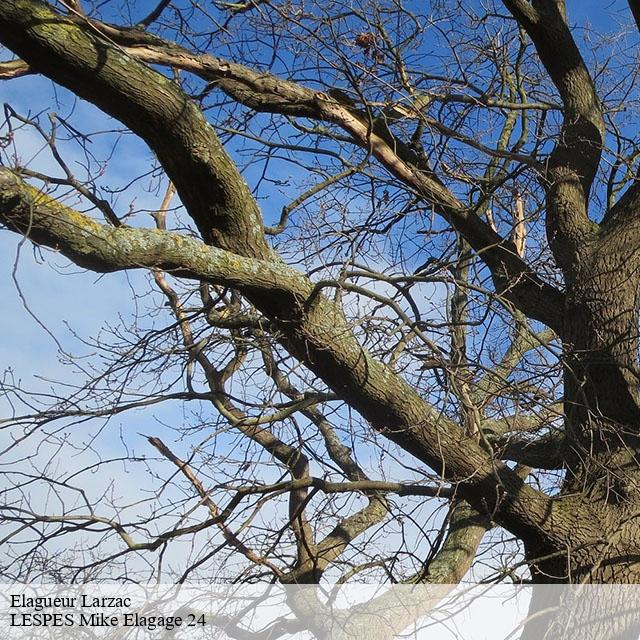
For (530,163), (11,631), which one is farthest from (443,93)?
(11,631)

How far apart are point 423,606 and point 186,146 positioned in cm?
298

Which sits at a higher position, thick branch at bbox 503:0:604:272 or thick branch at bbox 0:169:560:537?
thick branch at bbox 503:0:604:272

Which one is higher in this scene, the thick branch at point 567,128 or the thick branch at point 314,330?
the thick branch at point 567,128

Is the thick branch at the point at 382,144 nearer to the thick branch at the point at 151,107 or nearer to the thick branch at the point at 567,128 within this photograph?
the thick branch at the point at 567,128

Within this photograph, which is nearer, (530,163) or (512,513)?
(512,513)

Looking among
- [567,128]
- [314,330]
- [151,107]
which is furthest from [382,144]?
[151,107]

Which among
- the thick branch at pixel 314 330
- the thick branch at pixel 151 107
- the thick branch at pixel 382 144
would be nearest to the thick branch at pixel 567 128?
the thick branch at pixel 382 144

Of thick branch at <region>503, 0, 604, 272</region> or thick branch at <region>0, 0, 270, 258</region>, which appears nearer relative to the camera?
thick branch at <region>0, 0, 270, 258</region>

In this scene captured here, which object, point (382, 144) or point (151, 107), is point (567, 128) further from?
point (151, 107)

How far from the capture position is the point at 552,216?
194 inches

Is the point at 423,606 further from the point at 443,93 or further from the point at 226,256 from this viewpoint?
the point at 443,93

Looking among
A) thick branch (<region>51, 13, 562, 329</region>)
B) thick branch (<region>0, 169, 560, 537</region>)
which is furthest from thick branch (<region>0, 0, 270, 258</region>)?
thick branch (<region>51, 13, 562, 329</region>)

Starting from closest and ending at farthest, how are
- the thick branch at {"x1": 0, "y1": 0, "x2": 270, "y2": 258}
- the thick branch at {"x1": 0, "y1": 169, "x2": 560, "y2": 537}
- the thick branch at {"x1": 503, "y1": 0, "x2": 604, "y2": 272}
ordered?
1. the thick branch at {"x1": 0, "y1": 169, "x2": 560, "y2": 537}
2. the thick branch at {"x1": 0, "y1": 0, "x2": 270, "y2": 258}
3. the thick branch at {"x1": 503, "y1": 0, "x2": 604, "y2": 272}

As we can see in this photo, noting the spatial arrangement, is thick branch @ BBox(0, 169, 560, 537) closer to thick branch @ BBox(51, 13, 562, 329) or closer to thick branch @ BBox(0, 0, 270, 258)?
thick branch @ BBox(0, 0, 270, 258)
